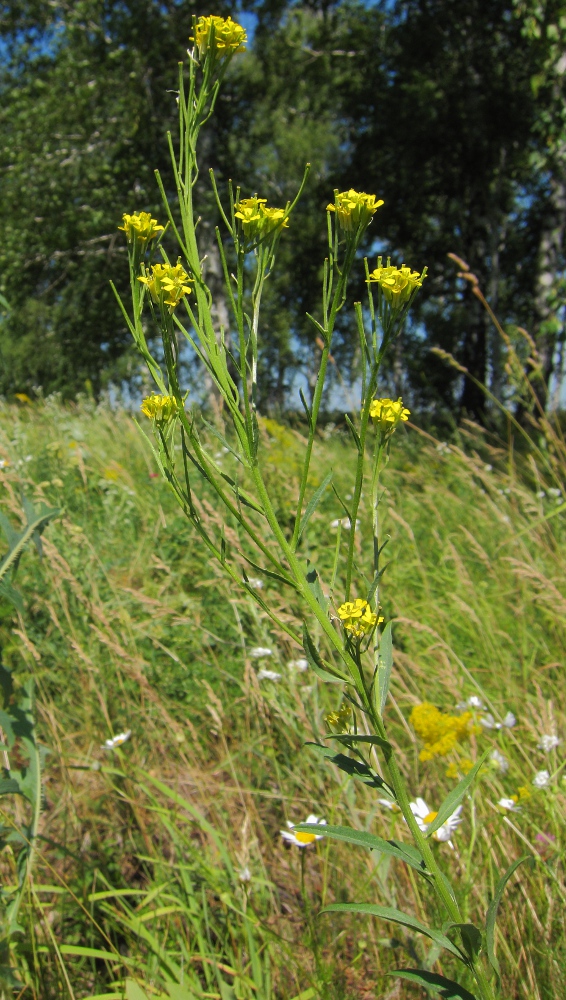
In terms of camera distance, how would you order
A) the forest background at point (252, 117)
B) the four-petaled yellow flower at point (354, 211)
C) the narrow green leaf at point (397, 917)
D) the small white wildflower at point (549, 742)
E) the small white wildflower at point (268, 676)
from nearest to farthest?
the narrow green leaf at point (397, 917) < the four-petaled yellow flower at point (354, 211) < the small white wildflower at point (549, 742) < the small white wildflower at point (268, 676) < the forest background at point (252, 117)

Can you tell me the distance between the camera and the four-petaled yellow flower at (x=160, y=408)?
72cm

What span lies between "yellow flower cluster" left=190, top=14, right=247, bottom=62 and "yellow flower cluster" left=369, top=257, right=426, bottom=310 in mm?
289

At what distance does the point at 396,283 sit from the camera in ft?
2.35

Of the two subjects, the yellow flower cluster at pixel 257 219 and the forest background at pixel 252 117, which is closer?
the yellow flower cluster at pixel 257 219

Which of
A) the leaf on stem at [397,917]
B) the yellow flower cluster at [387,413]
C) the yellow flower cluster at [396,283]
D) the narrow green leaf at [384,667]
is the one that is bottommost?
the leaf on stem at [397,917]

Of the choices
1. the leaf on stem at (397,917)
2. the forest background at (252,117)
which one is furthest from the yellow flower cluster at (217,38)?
the forest background at (252,117)

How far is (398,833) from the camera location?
1.28 metres

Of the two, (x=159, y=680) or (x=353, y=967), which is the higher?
(x=159, y=680)

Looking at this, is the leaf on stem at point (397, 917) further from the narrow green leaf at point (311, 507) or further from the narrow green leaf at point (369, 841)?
the narrow green leaf at point (311, 507)

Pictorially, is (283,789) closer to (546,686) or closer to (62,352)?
(546,686)

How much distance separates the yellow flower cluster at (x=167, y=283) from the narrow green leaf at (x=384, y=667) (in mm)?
389

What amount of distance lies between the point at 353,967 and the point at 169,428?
994 millimetres

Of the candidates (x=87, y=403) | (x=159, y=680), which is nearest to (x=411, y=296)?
(x=159, y=680)

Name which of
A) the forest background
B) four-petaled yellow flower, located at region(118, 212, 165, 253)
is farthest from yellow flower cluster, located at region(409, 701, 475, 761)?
the forest background
